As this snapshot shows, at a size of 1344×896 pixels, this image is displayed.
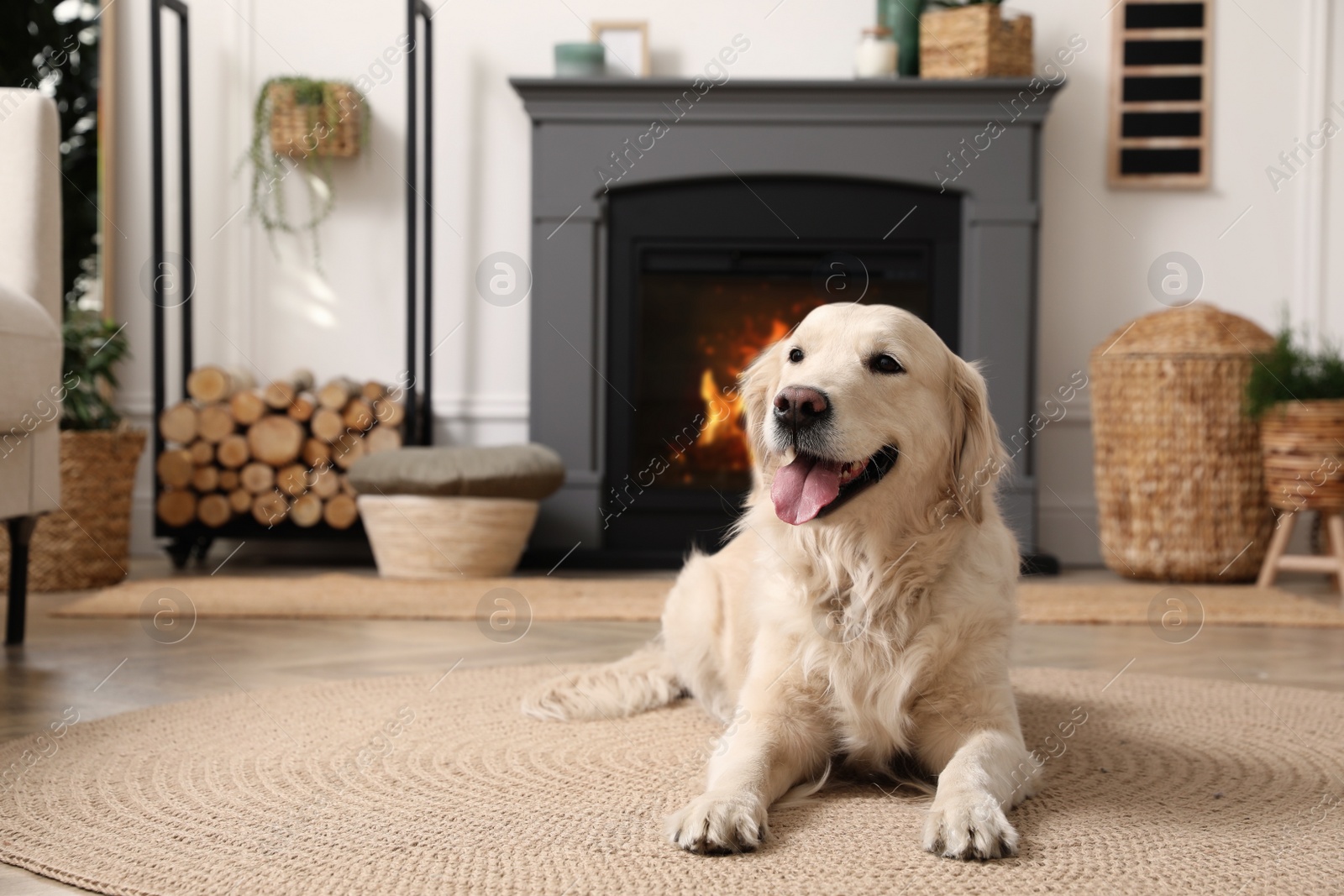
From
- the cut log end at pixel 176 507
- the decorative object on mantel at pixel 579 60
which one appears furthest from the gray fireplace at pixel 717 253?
the cut log end at pixel 176 507

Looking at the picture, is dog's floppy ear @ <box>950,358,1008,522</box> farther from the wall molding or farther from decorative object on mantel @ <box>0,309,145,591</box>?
the wall molding

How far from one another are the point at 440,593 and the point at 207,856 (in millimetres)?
2290

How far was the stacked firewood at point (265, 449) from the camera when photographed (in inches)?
168

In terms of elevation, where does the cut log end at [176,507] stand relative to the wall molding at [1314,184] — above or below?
below

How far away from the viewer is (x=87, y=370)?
3838 millimetres

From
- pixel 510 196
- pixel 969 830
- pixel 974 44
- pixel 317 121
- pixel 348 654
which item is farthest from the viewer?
pixel 510 196

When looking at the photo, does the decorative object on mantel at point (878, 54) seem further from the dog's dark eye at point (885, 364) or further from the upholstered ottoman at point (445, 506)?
the dog's dark eye at point (885, 364)

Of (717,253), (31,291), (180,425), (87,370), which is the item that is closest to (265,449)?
(180,425)

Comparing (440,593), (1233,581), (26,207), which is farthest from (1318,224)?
(26,207)

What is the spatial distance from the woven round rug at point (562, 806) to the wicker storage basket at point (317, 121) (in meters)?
2.96

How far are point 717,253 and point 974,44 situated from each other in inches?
48.8

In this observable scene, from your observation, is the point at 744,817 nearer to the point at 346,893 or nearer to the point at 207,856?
the point at 346,893

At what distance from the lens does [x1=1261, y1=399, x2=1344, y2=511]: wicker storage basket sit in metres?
3.68

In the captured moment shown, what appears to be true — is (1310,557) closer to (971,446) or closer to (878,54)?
(878,54)
